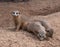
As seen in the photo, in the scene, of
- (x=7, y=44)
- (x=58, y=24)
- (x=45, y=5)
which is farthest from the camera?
(x=45, y=5)

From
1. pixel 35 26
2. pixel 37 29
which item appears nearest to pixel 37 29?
pixel 37 29

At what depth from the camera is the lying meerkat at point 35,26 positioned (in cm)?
600

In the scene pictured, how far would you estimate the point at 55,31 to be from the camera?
6543 millimetres

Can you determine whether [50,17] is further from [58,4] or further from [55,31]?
[58,4]

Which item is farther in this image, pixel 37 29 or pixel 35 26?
pixel 35 26

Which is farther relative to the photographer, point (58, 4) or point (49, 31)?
point (58, 4)

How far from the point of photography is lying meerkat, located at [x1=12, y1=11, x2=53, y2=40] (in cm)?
600

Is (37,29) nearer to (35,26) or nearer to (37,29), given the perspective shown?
(37,29)

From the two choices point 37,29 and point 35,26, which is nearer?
point 37,29

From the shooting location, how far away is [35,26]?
638 centimetres

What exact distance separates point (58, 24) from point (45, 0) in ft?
12.5

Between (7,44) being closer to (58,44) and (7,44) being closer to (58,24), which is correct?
(58,44)

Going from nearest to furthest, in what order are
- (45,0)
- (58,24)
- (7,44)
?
(7,44), (58,24), (45,0)

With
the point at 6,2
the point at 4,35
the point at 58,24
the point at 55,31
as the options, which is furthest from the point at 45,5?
the point at 4,35
